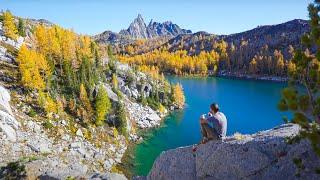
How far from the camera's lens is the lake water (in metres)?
88.6

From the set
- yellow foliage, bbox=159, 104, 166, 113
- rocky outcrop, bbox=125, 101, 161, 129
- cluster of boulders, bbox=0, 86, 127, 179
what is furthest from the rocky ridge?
yellow foliage, bbox=159, 104, 166, 113

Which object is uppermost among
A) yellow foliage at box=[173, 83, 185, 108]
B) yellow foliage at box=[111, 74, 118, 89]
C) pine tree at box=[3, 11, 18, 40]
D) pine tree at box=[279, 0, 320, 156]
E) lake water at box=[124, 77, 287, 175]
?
pine tree at box=[3, 11, 18, 40]

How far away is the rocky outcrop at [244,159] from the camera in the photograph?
17.1 metres

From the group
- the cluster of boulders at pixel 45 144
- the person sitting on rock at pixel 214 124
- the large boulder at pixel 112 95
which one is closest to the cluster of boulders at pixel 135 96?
the large boulder at pixel 112 95

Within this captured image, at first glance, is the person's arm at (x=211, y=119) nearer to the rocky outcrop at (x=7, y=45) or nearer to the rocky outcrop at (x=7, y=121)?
the rocky outcrop at (x=7, y=121)

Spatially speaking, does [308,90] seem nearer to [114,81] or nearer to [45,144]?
[45,144]

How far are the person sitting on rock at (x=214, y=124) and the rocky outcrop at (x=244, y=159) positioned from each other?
0.37 metres

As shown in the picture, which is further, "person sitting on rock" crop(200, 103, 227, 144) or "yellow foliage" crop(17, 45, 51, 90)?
"yellow foliage" crop(17, 45, 51, 90)

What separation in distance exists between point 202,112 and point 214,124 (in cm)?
11083

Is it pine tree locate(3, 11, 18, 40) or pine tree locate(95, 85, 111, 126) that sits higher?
pine tree locate(3, 11, 18, 40)

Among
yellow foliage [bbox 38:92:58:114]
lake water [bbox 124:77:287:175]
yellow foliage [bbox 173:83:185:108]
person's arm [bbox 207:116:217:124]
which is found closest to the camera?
person's arm [bbox 207:116:217:124]

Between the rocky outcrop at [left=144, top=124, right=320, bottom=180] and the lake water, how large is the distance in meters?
52.4

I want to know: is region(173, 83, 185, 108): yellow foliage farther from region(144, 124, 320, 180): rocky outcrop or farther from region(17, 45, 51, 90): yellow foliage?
region(144, 124, 320, 180): rocky outcrop

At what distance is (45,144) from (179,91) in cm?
7989
